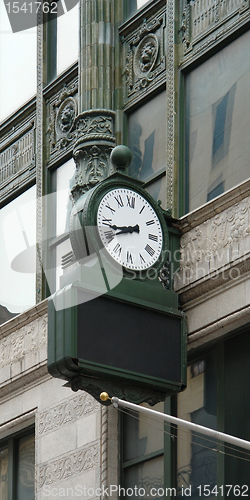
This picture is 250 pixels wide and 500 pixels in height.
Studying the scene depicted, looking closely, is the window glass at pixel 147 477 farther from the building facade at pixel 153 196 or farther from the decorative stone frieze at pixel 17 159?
the decorative stone frieze at pixel 17 159

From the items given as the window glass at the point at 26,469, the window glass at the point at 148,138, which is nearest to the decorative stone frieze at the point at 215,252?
the window glass at the point at 148,138

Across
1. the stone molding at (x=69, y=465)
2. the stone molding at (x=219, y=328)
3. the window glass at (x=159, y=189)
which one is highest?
the window glass at (x=159, y=189)

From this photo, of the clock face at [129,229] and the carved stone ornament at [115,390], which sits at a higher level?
the clock face at [129,229]

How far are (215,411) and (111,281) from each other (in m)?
2.46

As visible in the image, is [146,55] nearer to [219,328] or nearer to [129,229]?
[129,229]

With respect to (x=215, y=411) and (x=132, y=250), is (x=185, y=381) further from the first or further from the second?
(x=132, y=250)

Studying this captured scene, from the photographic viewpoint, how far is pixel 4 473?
20.7m

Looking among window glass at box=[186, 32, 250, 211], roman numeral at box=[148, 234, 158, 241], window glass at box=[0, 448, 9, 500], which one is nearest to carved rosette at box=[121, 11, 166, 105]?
window glass at box=[186, 32, 250, 211]

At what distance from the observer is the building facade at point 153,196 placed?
1630 centimetres

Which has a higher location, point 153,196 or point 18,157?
point 18,157

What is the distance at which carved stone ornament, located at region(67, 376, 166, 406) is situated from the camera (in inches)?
Result: 604

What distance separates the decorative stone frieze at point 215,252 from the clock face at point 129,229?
665mm

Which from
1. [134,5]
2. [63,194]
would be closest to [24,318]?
[63,194]

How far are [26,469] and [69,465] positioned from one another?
198 cm
